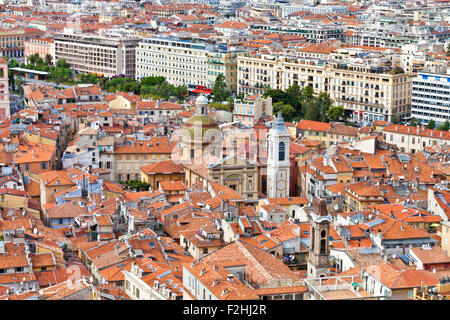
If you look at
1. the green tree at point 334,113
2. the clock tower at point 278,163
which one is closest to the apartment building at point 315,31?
the green tree at point 334,113

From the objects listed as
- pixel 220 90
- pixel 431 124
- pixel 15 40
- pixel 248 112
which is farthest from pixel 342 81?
pixel 15 40

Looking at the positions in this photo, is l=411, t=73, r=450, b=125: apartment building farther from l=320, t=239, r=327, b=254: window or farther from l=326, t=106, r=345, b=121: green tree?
l=320, t=239, r=327, b=254: window

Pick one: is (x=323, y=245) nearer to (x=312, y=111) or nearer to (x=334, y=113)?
(x=312, y=111)

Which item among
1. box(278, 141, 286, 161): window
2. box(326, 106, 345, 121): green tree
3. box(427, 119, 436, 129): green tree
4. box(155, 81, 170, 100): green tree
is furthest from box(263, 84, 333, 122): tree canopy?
box(278, 141, 286, 161): window

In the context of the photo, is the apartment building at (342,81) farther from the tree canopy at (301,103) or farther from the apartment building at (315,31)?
the apartment building at (315,31)

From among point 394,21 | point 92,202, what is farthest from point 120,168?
point 394,21

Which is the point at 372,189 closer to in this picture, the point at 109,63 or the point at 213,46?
the point at 213,46
